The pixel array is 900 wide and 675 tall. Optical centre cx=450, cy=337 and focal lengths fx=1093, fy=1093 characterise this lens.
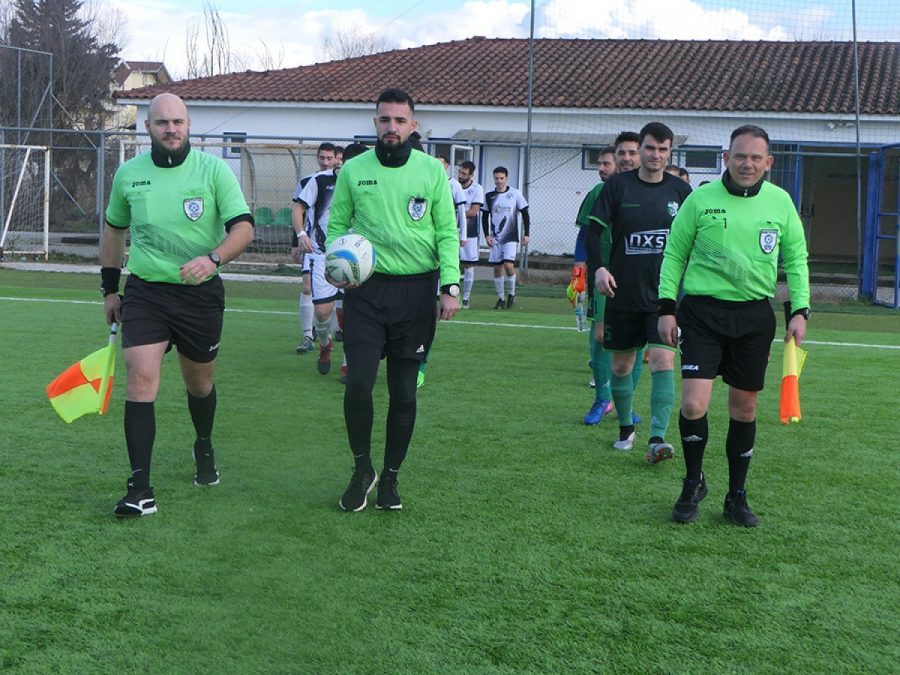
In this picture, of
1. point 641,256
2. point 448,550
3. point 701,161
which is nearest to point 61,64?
point 701,161

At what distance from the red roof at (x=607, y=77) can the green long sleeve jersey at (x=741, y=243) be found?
24463mm

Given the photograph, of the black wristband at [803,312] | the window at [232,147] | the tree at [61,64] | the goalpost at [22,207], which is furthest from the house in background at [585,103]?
the black wristband at [803,312]

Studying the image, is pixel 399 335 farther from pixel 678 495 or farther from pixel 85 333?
pixel 85 333

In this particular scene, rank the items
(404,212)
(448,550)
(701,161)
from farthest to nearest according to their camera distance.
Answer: (701,161) < (404,212) < (448,550)

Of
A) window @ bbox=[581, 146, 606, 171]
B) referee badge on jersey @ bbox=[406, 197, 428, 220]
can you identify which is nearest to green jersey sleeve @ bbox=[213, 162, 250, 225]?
referee badge on jersey @ bbox=[406, 197, 428, 220]

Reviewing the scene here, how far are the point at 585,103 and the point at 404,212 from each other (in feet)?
83.0

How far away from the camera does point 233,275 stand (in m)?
21.0

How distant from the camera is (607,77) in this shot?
3209 cm

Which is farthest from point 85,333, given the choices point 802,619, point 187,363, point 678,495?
point 802,619

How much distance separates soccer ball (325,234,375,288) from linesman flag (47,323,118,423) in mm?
1277

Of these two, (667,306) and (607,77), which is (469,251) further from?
(607,77)

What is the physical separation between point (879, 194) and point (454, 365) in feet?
36.2

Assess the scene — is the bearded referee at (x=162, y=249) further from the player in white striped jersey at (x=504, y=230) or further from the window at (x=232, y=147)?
the window at (x=232, y=147)

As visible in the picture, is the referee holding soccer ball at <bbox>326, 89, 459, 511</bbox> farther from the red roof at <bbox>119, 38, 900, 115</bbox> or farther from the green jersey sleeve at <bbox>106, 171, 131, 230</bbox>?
the red roof at <bbox>119, 38, 900, 115</bbox>
